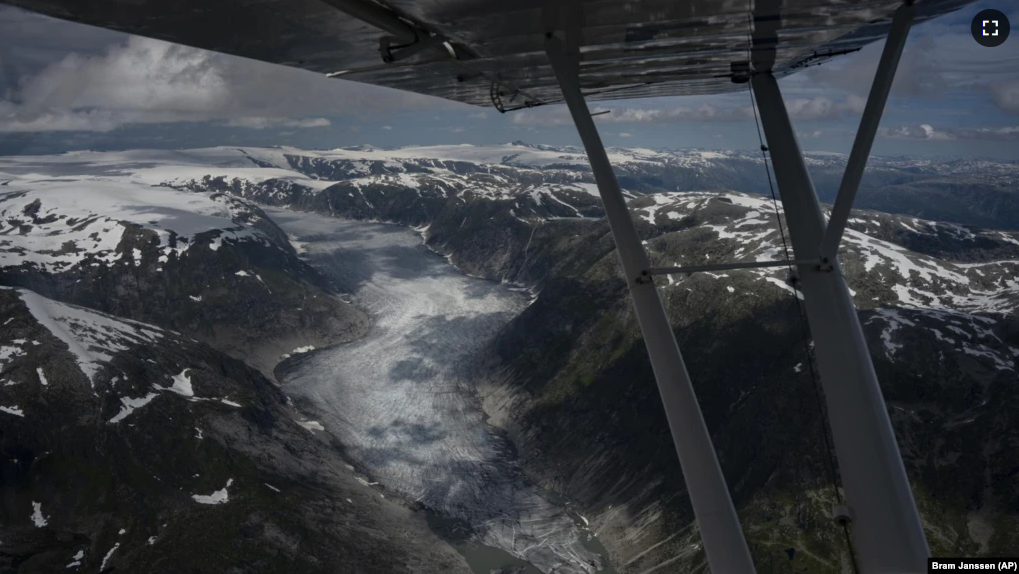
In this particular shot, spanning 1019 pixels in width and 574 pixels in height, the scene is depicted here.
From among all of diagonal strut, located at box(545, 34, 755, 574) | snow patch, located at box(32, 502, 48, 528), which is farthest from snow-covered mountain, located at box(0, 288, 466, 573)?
diagonal strut, located at box(545, 34, 755, 574)

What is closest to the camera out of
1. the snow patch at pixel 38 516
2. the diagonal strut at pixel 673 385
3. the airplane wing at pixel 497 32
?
the airplane wing at pixel 497 32

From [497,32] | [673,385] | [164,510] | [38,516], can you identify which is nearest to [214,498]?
[164,510]

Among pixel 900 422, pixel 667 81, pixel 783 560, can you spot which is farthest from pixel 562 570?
pixel 667 81

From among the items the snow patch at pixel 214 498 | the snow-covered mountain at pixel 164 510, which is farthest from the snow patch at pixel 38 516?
the snow patch at pixel 214 498

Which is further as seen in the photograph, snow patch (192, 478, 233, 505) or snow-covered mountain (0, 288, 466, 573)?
snow patch (192, 478, 233, 505)

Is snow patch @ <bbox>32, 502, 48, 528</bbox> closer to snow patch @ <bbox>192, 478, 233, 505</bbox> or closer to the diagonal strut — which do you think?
snow patch @ <bbox>192, 478, 233, 505</bbox>

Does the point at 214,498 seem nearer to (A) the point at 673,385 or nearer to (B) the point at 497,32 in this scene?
(A) the point at 673,385

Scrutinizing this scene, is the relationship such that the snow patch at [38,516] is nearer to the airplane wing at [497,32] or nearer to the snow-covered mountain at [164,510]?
the snow-covered mountain at [164,510]

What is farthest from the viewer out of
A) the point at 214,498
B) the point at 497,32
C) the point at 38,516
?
the point at 214,498

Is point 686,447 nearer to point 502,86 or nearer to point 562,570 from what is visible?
point 502,86
